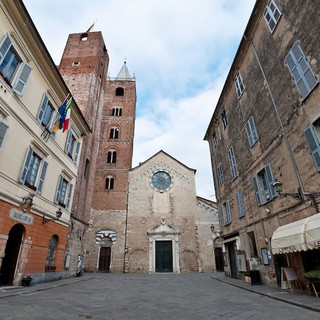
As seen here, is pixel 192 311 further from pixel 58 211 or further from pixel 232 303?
pixel 58 211

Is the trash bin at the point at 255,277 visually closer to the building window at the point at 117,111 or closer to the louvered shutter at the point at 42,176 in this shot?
the louvered shutter at the point at 42,176

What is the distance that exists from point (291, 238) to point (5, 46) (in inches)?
439

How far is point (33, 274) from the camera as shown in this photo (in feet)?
30.1

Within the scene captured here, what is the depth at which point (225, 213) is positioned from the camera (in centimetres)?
1475

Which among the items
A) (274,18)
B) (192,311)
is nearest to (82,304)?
(192,311)

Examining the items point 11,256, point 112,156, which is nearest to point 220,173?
point 11,256

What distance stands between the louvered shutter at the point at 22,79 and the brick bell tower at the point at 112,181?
16.3m

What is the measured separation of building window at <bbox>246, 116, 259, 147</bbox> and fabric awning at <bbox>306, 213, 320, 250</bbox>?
5.03m

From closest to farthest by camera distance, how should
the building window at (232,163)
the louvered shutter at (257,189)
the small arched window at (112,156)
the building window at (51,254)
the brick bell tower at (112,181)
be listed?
the louvered shutter at (257,189) → the building window at (51,254) → the building window at (232,163) → the brick bell tower at (112,181) → the small arched window at (112,156)

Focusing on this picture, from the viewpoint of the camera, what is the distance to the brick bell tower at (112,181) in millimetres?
20984

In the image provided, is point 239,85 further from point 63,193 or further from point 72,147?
point 63,193

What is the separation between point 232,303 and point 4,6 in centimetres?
1184

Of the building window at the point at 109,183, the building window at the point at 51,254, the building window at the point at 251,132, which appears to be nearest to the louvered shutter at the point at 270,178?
the building window at the point at 251,132

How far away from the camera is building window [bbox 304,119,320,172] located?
6488 millimetres
